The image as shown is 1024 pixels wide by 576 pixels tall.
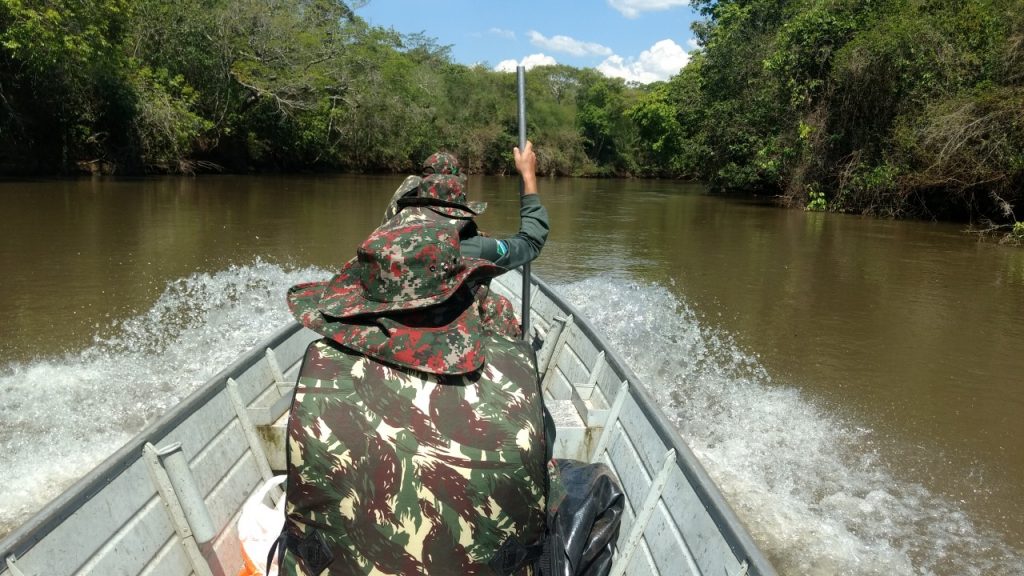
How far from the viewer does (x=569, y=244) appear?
55.6 feet

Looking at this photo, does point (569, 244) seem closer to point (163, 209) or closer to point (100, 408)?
point (163, 209)

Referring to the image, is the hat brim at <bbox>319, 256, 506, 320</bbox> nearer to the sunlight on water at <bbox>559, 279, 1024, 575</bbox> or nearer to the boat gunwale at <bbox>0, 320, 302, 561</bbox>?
the boat gunwale at <bbox>0, 320, 302, 561</bbox>

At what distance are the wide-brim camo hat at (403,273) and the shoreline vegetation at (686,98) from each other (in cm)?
1712

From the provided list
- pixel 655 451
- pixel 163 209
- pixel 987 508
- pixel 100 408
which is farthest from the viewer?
pixel 163 209

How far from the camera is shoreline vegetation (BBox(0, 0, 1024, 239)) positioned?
57.9 feet

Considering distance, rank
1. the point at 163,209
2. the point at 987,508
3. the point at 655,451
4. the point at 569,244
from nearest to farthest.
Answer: the point at 655,451 → the point at 987,508 → the point at 569,244 → the point at 163,209

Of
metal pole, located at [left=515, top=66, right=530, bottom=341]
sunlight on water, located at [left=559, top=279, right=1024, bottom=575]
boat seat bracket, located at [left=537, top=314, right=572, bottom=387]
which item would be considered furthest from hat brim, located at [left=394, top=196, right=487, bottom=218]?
sunlight on water, located at [left=559, top=279, right=1024, bottom=575]

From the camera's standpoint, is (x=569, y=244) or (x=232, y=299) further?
(x=569, y=244)

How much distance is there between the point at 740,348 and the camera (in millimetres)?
8781

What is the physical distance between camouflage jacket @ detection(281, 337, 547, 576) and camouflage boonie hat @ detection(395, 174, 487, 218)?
1515 millimetres

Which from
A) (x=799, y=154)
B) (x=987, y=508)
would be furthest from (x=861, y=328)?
(x=799, y=154)

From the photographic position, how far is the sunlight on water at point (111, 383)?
16.6 feet

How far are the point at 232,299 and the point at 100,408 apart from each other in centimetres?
426

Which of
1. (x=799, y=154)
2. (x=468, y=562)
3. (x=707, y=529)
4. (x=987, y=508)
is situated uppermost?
(x=799, y=154)
